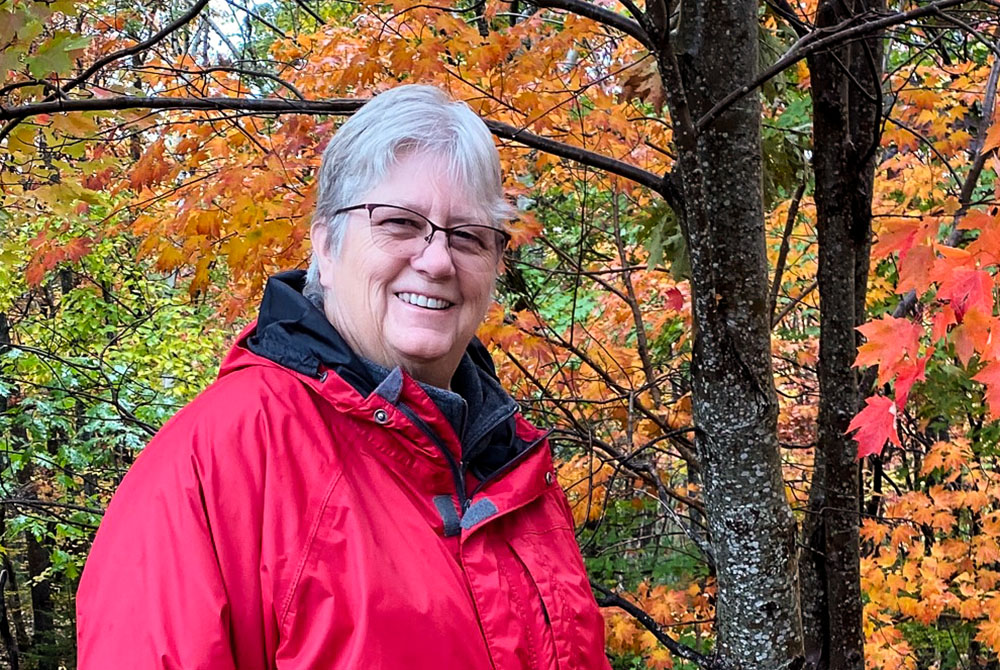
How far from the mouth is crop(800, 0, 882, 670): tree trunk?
1.86 m

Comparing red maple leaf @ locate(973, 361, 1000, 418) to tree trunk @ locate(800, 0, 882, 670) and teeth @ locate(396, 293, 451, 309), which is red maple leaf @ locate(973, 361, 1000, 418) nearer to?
tree trunk @ locate(800, 0, 882, 670)

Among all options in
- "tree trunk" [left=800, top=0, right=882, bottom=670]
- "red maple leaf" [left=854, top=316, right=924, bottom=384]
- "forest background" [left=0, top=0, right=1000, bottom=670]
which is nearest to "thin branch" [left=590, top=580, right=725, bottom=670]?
"forest background" [left=0, top=0, right=1000, bottom=670]

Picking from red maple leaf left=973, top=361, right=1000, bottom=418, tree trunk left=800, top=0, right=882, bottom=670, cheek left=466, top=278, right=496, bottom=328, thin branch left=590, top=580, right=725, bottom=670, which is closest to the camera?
cheek left=466, top=278, right=496, bottom=328

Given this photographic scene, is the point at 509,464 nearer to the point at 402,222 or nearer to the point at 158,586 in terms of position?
the point at 402,222

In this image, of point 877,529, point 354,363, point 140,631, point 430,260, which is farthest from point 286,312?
point 877,529

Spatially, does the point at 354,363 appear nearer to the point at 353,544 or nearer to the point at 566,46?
the point at 353,544

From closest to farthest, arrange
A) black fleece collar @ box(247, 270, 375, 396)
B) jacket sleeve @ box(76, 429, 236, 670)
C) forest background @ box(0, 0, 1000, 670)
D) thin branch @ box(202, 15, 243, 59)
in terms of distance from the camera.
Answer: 1. jacket sleeve @ box(76, 429, 236, 670)
2. black fleece collar @ box(247, 270, 375, 396)
3. forest background @ box(0, 0, 1000, 670)
4. thin branch @ box(202, 15, 243, 59)

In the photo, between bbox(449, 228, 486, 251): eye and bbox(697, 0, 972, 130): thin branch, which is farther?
bbox(697, 0, 972, 130): thin branch

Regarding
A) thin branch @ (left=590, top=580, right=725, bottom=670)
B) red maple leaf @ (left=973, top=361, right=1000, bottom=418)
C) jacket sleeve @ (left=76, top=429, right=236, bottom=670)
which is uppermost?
red maple leaf @ (left=973, top=361, right=1000, bottom=418)

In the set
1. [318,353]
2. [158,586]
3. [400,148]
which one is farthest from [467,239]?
[158,586]

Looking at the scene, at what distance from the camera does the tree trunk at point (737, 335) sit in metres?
2.13

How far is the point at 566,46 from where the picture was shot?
11.4 feet

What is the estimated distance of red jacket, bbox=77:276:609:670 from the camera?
1.00m

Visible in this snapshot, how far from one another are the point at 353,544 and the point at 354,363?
0.30m
